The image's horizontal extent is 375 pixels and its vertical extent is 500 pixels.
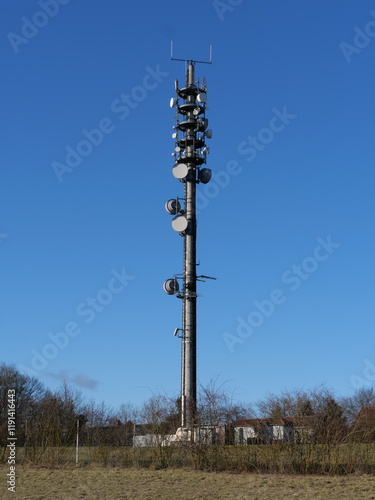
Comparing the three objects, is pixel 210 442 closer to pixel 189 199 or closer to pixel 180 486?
pixel 180 486

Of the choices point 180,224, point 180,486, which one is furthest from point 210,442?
point 180,224

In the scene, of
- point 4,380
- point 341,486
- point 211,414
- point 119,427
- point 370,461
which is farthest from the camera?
point 4,380

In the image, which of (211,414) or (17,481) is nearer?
(17,481)

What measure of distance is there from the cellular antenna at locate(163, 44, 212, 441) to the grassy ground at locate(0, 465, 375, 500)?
48.0ft

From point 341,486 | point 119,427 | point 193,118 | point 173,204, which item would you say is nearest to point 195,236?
point 173,204

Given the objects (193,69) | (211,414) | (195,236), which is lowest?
(211,414)

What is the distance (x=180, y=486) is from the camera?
61.3ft

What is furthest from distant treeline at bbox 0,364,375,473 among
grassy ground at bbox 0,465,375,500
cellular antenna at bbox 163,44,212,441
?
cellular antenna at bbox 163,44,212,441

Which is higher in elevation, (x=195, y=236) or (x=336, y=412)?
(x=195, y=236)

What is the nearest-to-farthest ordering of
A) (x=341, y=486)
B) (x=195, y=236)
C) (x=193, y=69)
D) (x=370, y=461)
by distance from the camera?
(x=341, y=486) → (x=370, y=461) → (x=195, y=236) → (x=193, y=69)

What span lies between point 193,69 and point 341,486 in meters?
31.7

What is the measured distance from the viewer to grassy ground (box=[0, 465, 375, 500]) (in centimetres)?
1659

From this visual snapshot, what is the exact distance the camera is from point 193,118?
41469 millimetres

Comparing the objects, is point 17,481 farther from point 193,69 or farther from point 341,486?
point 193,69
